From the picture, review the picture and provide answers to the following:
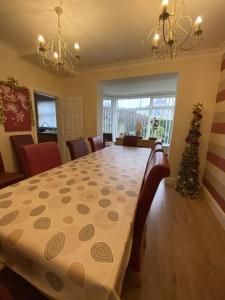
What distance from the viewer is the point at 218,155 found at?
88.8 inches

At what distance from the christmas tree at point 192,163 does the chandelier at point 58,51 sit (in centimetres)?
229

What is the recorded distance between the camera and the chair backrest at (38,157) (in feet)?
4.37

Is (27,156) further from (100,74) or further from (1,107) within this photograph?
(100,74)

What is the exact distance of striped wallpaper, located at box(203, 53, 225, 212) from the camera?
82.4 inches

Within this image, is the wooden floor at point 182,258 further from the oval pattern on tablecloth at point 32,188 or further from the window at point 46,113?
the window at point 46,113

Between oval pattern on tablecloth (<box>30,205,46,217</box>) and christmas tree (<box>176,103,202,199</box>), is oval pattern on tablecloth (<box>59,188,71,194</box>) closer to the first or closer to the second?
oval pattern on tablecloth (<box>30,205,46,217</box>)

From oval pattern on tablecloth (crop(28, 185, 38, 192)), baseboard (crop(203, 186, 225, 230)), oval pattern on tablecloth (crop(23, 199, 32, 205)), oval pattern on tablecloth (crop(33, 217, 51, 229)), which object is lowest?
baseboard (crop(203, 186, 225, 230))

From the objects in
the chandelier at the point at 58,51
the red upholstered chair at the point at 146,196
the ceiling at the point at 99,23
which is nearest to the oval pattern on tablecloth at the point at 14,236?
the red upholstered chair at the point at 146,196

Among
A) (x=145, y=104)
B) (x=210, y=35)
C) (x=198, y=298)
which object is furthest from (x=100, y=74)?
(x=198, y=298)

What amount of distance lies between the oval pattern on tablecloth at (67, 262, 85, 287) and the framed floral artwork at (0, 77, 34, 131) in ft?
9.57

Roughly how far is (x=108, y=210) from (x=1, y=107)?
9.19ft

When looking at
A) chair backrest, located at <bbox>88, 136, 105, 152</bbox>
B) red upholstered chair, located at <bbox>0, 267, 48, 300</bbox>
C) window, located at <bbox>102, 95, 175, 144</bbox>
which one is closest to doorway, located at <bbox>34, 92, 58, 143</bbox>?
window, located at <bbox>102, 95, 175, 144</bbox>

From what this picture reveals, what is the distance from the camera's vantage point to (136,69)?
3064 millimetres

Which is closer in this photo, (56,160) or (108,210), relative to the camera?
(108,210)
